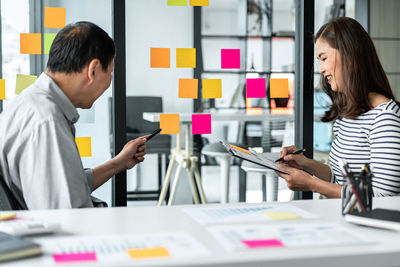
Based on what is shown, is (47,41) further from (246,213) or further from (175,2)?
(246,213)

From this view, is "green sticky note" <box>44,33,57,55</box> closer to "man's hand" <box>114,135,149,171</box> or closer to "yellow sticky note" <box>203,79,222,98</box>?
"man's hand" <box>114,135,149,171</box>

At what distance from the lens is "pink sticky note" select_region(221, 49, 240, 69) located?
2.70 m

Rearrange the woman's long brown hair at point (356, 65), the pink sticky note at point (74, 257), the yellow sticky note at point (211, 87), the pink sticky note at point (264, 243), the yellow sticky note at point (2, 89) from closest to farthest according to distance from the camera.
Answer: the pink sticky note at point (74, 257)
the pink sticky note at point (264, 243)
the woman's long brown hair at point (356, 65)
the yellow sticky note at point (2, 89)
the yellow sticky note at point (211, 87)

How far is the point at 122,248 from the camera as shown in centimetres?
100

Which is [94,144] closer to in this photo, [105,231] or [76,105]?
[76,105]

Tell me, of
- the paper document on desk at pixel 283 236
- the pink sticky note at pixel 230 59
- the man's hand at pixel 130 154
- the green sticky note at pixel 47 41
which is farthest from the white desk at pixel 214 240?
the pink sticky note at pixel 230 59

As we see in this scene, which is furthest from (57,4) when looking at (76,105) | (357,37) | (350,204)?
(350,204)

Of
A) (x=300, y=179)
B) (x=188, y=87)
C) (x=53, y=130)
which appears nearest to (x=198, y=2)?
(x=188, y=87)

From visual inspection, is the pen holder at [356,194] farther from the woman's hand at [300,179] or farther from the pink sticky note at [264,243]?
the woman's hand at [300,179]

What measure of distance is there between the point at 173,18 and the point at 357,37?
1001 millimetres

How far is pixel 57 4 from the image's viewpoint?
2357 millimetres

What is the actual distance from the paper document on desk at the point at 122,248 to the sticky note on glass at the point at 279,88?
1.78 m

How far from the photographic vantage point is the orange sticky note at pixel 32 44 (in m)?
2.36

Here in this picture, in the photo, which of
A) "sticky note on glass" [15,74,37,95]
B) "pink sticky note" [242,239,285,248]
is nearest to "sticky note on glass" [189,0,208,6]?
"sticky note on glass" [15,74,37,95]
